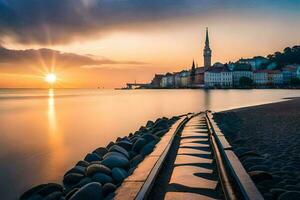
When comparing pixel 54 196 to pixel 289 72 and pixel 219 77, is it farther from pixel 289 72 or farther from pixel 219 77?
pixel 219 77

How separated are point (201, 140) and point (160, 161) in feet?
11.6

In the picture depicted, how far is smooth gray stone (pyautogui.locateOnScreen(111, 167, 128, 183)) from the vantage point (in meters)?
6.63

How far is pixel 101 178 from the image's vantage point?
6.55m

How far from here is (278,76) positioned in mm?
169375

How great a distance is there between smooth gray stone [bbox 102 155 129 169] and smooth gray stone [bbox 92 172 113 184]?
67cm

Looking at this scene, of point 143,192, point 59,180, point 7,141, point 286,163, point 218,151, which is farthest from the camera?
point 7,141

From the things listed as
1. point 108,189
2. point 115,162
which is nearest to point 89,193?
point 108,189

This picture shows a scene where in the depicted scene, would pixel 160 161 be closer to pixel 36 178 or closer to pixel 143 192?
pixel 143 192

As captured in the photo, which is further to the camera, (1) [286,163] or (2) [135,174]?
(1) [286,163]

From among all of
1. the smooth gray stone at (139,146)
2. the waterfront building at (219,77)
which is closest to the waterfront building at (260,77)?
the waterfront building at (219,77)

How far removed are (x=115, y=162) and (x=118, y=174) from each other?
2.51 ft

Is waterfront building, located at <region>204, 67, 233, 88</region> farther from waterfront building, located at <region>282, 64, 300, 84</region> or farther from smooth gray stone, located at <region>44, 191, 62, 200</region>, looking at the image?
smooth gray stone, located at <region>44, 191, 62, 200</region>

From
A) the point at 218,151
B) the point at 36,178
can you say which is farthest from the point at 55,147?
the point at 218,151

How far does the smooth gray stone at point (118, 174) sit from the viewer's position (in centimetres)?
663
